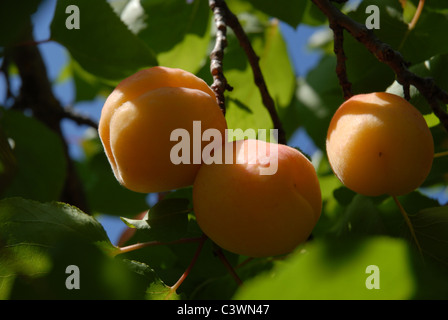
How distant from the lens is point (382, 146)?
0.57m

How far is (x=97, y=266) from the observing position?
48cm

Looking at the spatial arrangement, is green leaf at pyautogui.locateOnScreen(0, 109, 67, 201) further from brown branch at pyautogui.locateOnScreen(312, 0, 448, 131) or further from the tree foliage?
brown branch at pyautogui.locateOnScreen(312, 0, 448, 131)

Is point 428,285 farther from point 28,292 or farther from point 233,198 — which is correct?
point 28,292

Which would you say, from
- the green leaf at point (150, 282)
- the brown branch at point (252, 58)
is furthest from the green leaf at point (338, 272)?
the brown branch at point (252, 58)

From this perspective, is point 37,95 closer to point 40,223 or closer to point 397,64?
point 40,223

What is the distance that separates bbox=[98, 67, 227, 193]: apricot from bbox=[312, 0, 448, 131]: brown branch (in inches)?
8.8

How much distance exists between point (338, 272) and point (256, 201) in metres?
0.17

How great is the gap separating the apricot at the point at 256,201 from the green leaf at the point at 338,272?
0.15 meters

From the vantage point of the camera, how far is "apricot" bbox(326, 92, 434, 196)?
57cm

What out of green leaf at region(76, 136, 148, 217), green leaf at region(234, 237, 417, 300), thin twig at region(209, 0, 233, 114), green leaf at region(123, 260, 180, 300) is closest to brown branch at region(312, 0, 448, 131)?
thin twig at region(209, 0, 233, 114)

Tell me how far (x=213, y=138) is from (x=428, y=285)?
0.99 ft
